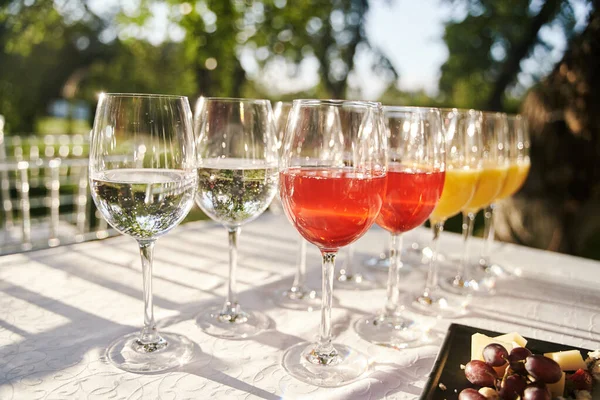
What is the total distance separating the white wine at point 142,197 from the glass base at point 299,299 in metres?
0.45

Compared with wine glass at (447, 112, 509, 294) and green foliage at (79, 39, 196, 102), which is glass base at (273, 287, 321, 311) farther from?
green foliage at (79, 39, 196, 102)

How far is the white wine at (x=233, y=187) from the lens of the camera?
1.08m

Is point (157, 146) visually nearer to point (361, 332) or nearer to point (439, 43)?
point (361, 332)

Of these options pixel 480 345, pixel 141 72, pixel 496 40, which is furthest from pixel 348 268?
pixel 141 72

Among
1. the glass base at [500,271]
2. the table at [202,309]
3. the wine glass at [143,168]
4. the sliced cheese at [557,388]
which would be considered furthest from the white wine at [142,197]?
the glass base at [500,271]

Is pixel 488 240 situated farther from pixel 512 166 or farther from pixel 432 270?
pixel 432 270

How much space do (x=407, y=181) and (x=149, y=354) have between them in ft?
2.12

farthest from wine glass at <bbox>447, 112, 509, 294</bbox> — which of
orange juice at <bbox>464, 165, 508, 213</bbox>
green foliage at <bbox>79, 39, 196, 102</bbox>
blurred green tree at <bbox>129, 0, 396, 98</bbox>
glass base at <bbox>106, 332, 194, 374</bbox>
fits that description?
green foliage at <bbox>79, 39, 196, 102</bbox>

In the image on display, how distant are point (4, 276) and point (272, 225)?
1038 mm

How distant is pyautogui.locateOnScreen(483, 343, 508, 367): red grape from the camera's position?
774mm

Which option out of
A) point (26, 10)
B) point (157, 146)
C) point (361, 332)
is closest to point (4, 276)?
point (157, 146)

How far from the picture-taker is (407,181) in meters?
1.10

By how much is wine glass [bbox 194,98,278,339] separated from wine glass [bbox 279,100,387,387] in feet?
0.63

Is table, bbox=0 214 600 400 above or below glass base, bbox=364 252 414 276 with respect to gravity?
above
